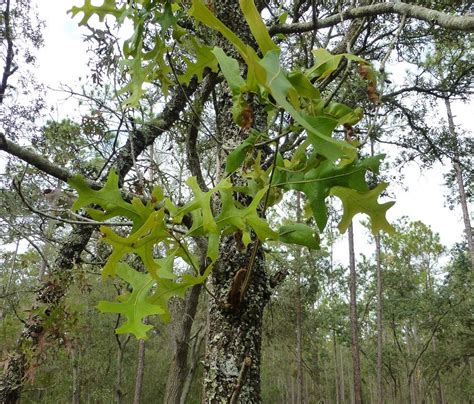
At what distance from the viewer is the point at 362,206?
81 centimetres

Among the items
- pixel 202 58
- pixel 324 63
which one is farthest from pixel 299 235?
pixel 202 58

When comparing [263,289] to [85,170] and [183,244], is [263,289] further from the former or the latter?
[85,170]

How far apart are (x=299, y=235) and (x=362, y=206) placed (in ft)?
0.43

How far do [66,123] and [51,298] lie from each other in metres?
1.90

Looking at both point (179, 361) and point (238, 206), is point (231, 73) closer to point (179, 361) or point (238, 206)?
point (238, 206)

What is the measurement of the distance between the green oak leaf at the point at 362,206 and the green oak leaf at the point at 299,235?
2.6 inches

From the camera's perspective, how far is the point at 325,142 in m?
0.48

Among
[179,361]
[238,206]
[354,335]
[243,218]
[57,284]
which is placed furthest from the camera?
[354,335]

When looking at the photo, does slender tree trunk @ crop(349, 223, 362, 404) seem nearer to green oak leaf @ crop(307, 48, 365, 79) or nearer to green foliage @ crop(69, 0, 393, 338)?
green foliage @ crop(69, 0, 393, 338)

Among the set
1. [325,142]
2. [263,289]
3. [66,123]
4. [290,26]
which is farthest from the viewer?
[66,123]

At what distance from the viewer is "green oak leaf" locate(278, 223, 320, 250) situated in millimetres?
804

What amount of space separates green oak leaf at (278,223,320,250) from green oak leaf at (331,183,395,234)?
65mm

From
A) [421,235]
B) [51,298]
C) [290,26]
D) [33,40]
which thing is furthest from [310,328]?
[290,26]

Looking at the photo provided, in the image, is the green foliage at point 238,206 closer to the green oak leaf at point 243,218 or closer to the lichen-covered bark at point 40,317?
the green oak leaf at point 243,218
